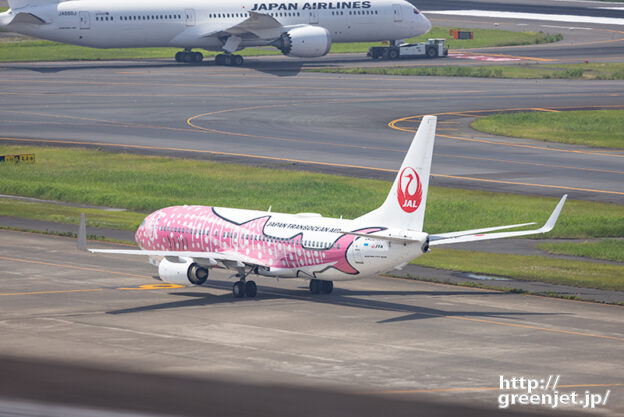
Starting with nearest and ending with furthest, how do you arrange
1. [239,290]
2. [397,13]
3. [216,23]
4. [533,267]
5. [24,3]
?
[239,290], [533,267], [24,3], [216,23], [397,13]

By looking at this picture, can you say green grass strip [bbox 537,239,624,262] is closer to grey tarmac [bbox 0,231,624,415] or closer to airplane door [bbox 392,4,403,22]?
grey tarmac [bbox 0,231,624,415]

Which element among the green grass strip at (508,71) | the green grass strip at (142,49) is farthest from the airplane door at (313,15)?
the green grass strip at (142,49)

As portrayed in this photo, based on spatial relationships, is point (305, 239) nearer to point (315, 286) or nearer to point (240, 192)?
point (315, 286)

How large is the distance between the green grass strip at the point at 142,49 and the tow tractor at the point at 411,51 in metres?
12.7

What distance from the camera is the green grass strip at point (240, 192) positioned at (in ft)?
182

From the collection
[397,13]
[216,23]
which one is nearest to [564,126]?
[397,13]

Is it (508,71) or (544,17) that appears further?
(544,17)

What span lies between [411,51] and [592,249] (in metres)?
90.5

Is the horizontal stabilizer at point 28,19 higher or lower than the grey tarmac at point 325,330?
higher

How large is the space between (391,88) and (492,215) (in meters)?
56.0

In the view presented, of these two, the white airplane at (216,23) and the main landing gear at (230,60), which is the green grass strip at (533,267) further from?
the main landing gear at (230,60)

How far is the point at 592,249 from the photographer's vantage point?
49156mm

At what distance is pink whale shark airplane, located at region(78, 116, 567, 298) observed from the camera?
34156 mm

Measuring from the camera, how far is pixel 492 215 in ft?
182
